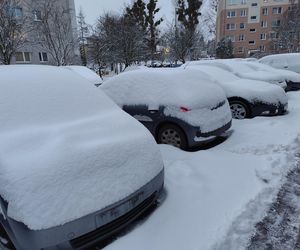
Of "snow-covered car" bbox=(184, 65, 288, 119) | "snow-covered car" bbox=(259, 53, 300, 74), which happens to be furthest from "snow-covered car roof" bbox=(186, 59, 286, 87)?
"snow-covered car" bbox=(259, 53, 300, 74)

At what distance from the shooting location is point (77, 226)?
223 centimetres

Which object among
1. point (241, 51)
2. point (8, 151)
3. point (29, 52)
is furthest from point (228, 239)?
point (241, 51)

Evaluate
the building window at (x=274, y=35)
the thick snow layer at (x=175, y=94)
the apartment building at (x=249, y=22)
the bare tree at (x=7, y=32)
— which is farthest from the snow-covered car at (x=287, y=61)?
the apartment building at (x=249, y=22)

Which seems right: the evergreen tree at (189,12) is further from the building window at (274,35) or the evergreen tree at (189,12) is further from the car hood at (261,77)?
the car hood at (261,77)

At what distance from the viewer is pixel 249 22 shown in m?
52.7

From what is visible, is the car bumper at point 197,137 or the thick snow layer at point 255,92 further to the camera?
the thick snow layer at point 255,92

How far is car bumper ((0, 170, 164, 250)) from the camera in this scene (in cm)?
212

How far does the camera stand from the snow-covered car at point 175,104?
4629 millimetres

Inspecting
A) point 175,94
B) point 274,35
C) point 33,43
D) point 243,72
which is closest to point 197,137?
point 175,94

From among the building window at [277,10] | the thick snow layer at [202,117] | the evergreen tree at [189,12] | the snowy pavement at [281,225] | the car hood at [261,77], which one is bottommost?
the snowy pavement at [281,225]

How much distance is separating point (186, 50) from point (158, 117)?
84.3ft

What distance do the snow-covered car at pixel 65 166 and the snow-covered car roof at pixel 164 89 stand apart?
151 centimetres

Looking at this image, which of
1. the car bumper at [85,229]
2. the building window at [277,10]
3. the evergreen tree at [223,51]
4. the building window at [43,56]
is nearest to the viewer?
the car bumper at [85,229]

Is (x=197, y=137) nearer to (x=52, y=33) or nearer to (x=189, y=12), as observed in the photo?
(x=52, y=33)
